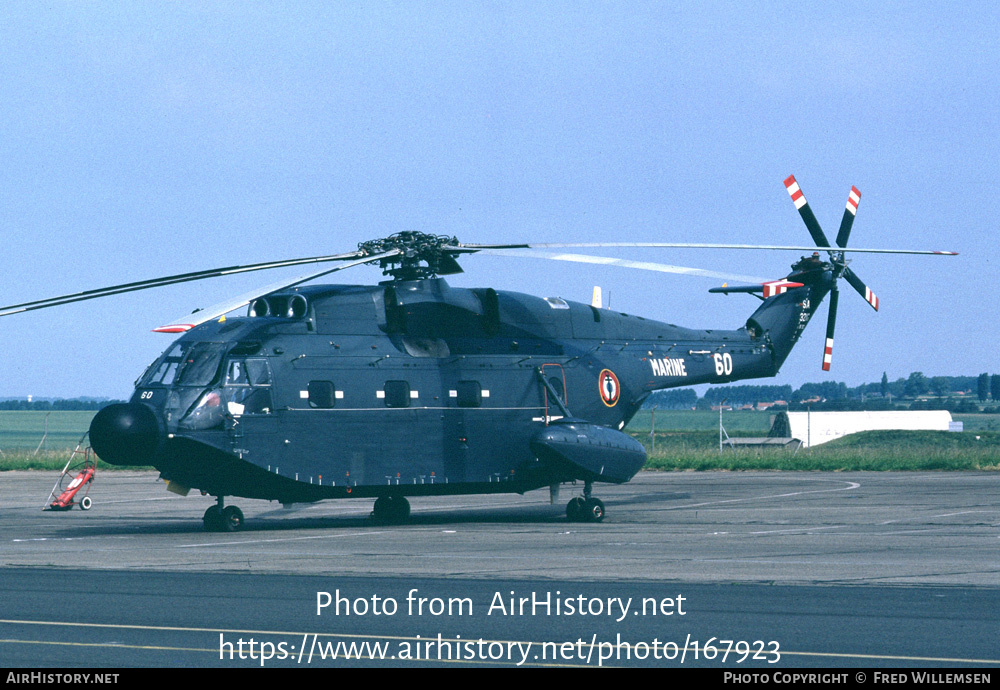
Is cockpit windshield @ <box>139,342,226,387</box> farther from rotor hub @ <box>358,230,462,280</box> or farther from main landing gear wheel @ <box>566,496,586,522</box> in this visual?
main landing gear wheel @ <box>566,496,586,522</box>

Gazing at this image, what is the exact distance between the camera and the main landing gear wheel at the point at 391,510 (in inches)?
1003

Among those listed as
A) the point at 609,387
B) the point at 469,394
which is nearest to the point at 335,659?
the point at 469,394

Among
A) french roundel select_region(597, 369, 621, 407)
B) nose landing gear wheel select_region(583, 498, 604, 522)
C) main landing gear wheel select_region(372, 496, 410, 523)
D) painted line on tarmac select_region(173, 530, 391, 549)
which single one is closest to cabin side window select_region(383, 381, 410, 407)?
main landing gear wheel select_region(372, 496, 410, 523)

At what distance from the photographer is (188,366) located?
22312 millimetres

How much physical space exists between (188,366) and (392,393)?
408 cm

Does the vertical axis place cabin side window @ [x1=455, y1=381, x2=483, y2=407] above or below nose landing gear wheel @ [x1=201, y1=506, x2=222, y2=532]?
above

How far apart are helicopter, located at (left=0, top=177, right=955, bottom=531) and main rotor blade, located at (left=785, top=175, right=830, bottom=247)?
679 centimetres

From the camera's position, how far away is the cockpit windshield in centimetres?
2219

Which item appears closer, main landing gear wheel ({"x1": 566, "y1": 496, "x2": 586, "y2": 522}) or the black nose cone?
the black nose cone

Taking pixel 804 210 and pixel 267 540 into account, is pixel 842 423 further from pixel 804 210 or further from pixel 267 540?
pixel 267 540

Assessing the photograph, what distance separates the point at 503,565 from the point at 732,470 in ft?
111

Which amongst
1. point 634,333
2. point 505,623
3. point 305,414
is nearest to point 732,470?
point 634,333

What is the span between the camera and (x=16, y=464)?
182 feet
